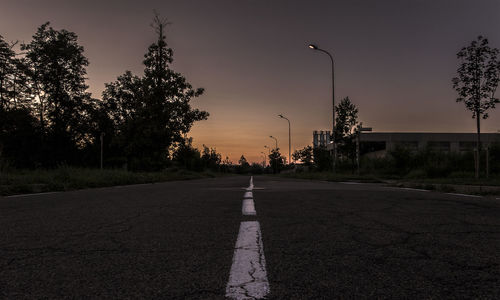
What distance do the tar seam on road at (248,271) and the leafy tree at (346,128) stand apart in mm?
30038

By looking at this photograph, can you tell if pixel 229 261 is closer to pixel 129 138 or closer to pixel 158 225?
pixel 158 225

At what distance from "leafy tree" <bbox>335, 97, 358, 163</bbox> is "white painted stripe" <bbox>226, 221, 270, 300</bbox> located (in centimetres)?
3008

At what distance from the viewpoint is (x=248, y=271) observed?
2.09 m

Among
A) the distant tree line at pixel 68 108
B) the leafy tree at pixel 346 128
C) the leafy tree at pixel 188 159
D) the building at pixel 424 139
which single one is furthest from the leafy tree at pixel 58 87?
the building at pixel 424 139

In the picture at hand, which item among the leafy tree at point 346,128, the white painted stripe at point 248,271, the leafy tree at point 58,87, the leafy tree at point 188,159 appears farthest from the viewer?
the leafy tree at point 188,159

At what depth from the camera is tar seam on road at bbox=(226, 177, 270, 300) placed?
67.7 inches

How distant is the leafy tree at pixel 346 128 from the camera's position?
32.0 meters

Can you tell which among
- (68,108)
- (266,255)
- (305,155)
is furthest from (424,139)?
(266,255)

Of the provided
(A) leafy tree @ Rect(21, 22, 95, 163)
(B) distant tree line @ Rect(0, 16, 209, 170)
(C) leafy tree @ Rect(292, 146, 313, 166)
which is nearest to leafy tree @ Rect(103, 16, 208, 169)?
(B) distant tree line @ Rect(0, 16, 209, 170)

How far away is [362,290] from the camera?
5.85 ft

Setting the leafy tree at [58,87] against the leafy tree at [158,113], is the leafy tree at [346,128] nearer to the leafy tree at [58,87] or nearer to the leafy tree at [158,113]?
the leafy tree at [158,113]

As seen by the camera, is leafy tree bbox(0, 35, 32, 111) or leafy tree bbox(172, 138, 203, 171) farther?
leafy tree bbox(172, 138, 203, 171)

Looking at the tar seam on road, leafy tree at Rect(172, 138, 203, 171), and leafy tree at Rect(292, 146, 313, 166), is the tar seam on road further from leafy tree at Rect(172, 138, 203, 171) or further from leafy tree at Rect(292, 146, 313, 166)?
leafy tree at Rect(292, 146, 313, 166)

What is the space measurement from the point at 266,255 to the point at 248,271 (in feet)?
1.39
